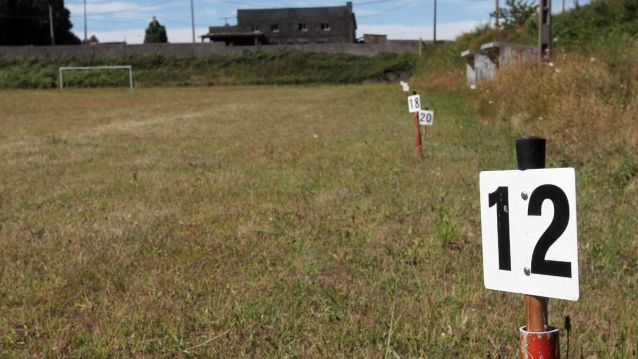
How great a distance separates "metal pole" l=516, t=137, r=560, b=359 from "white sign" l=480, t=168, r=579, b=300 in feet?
0.14

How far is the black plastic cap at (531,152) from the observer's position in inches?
82.0

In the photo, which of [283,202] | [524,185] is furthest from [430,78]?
[524,185]

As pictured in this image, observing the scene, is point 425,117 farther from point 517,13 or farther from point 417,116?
point 517,13

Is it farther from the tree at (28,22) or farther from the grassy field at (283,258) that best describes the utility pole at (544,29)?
the tree at (28,22)

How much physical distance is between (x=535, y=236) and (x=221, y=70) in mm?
54743

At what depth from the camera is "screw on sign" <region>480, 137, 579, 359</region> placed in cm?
204

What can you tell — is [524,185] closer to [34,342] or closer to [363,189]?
[34,342]

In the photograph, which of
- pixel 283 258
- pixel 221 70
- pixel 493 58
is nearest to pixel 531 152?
pixel 283 258

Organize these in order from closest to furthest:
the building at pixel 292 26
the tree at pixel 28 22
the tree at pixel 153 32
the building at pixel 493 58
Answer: the building at pixel 493 58, the tree at pixel 28 22, the building at pixel 292 26, the tree at pixel 153 32

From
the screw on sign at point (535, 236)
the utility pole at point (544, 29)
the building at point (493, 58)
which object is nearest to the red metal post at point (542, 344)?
the screw on sign at point (535, 236)

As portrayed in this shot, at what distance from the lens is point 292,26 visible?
85938 mm

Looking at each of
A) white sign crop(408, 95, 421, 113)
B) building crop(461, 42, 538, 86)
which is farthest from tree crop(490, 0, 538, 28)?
white sign crop(408, 95, 421, 113)

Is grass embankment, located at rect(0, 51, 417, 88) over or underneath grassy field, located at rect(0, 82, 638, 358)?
over

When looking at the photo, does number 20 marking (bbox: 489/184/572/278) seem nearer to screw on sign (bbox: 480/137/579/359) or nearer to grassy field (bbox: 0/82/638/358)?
screw on sign (bbox: 480/137/579/359)
